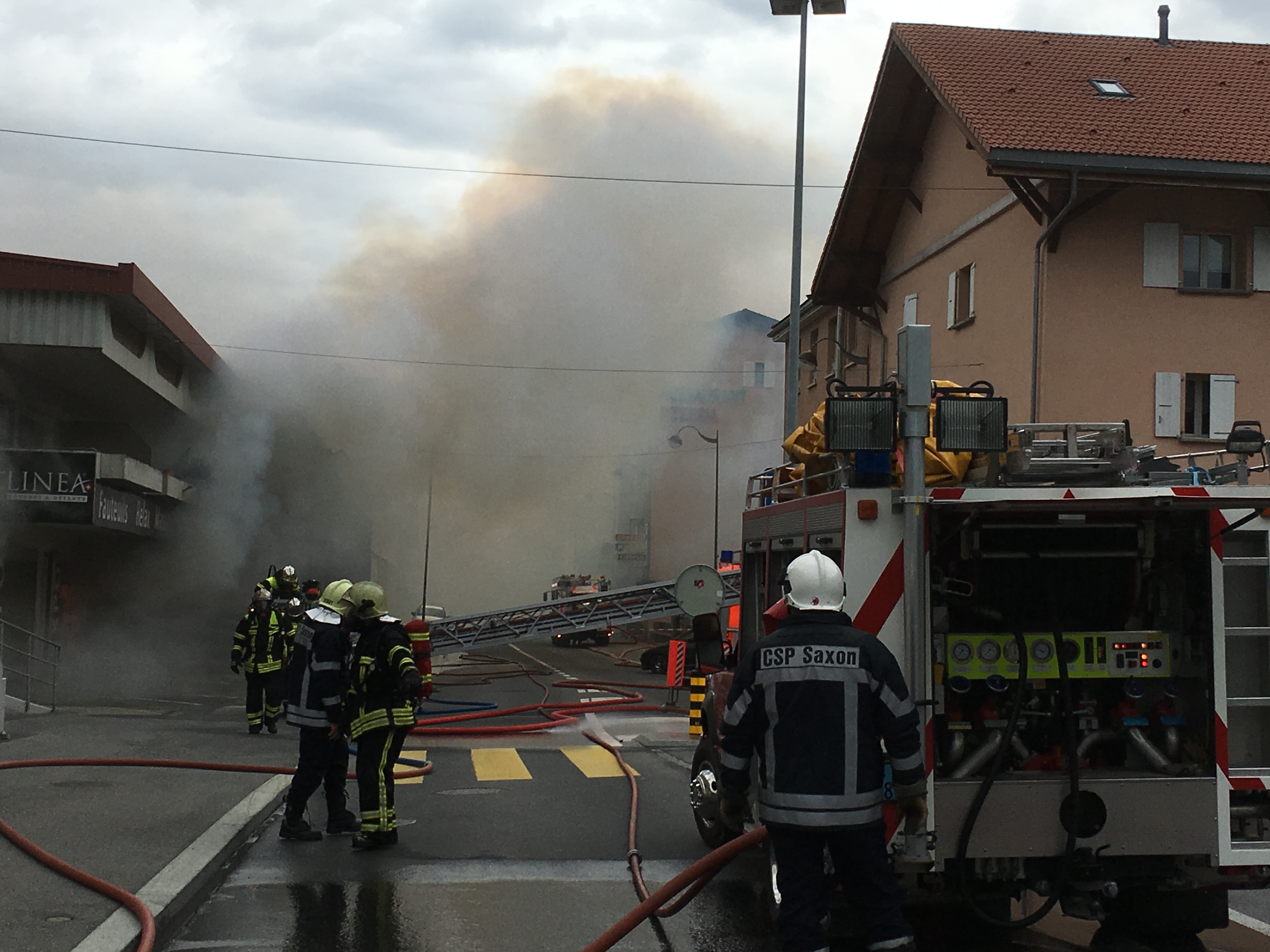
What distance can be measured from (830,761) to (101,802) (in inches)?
228

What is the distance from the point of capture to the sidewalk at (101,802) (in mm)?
5543

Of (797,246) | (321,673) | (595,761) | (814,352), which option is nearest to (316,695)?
(321,673)

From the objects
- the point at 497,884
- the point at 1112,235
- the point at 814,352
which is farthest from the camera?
the point at 814,352

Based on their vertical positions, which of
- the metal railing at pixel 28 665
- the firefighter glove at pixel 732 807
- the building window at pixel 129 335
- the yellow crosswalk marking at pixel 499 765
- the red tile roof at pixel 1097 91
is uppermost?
the red tile roof at pixel 1097 91

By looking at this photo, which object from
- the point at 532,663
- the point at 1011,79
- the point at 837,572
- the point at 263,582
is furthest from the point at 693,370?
the point at 837,572

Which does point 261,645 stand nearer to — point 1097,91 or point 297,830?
point 297,830

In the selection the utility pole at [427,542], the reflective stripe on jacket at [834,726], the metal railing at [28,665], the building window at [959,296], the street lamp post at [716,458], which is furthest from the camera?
the street lamp post at [716,458]

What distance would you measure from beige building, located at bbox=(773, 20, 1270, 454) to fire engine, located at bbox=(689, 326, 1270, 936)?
1152cm

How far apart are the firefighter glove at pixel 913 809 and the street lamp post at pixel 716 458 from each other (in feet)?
47.0

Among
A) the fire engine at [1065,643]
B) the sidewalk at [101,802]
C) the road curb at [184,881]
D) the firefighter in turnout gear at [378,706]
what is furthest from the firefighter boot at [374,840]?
the fire engine at [1065,643]

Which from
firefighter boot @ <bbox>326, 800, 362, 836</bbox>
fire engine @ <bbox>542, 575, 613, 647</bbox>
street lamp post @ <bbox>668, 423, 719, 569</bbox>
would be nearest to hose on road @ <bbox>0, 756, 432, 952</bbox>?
firefighter boot @ <bbox>326, 800, 362, 836</bbox>

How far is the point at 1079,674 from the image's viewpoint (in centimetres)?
530

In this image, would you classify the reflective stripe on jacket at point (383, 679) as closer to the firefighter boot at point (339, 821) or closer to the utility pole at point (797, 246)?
the firefighter boot at point (339, 821)

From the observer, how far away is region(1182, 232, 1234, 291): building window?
17.3 metres
